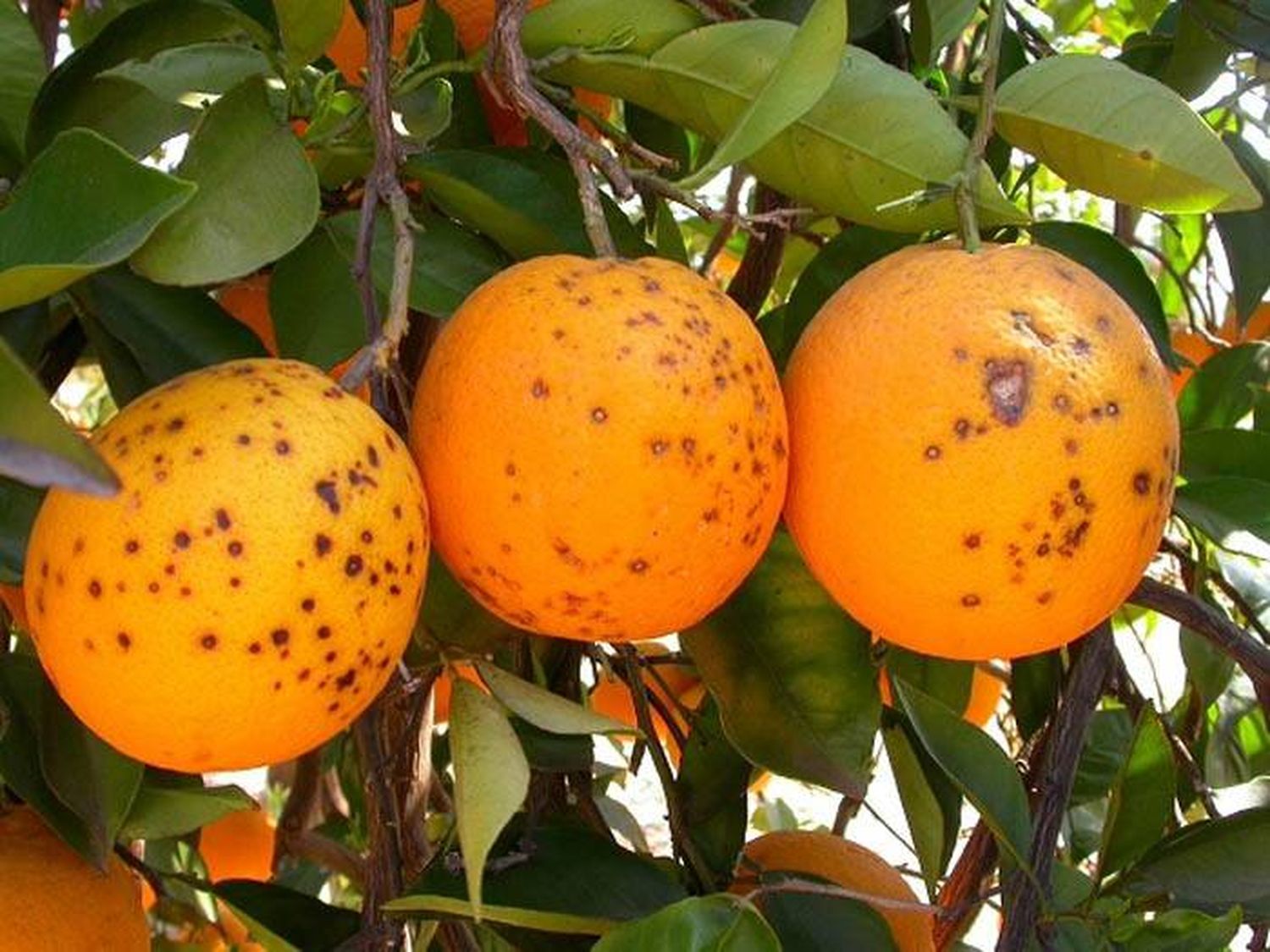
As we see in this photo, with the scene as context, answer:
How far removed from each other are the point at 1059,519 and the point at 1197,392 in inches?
29.7

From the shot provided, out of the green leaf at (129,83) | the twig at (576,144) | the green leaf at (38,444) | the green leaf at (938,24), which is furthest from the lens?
the green leaf at (938,24)

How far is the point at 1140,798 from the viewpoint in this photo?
1.01 m

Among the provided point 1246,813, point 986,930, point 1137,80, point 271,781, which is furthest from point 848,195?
point 986,930

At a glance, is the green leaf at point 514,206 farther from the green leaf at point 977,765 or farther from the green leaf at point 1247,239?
the green leaf at point 1247,239

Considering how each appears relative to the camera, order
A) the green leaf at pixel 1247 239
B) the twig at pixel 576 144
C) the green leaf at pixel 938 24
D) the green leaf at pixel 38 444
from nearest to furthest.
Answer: the green leaf at pixel 38 444
the twig at pixel 576 144
the green leaf at pixel 938 24
the green leaf at pixel 1247 239

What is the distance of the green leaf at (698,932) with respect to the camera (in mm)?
826

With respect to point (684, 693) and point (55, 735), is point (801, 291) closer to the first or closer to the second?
point (55, 735)

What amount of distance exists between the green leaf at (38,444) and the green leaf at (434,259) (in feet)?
1.16

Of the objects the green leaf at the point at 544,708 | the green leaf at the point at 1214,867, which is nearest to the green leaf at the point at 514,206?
the green leaf at the point at 544,708

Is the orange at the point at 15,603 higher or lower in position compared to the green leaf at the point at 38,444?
lower

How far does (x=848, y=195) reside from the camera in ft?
2.72

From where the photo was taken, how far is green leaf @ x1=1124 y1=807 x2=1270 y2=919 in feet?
3.26

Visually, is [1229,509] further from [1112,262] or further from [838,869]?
[838,869]

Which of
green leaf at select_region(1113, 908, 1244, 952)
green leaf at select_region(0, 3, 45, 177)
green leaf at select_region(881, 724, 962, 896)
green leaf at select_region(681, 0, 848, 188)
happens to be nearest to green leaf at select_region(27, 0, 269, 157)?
green leaf at select_region(0, 3, 45, 177)
